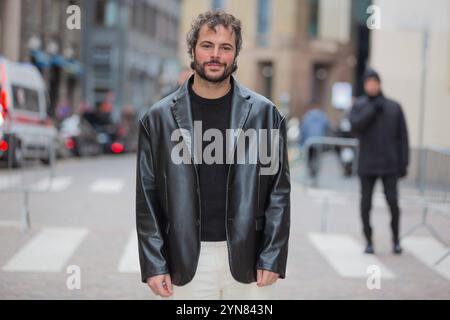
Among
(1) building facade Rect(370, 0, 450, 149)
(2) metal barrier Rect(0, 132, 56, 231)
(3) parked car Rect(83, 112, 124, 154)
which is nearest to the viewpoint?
(2) metal barrier Rect(0, 132, 56, 231)

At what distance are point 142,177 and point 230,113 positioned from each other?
18.6 inches

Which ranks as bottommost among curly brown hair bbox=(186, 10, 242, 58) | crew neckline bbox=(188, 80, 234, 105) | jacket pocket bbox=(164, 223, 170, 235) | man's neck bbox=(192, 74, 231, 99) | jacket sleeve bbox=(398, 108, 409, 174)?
jacket sleeve bbox=(398, 108, 409, 174)

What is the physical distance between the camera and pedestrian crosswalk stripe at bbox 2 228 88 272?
787 centimetres

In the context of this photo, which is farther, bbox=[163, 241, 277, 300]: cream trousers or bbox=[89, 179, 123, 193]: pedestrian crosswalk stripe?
bbox=[89, 179, 123, 193]: pedestrian crosswalk stripe

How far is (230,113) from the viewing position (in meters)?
3.66

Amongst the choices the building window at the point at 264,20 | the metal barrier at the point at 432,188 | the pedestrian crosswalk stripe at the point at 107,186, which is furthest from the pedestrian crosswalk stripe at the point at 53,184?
the building window at the point at 264,20

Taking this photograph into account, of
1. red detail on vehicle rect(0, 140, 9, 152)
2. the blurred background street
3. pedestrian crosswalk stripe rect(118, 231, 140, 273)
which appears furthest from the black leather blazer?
red detail on vehicle rect(0, 140, 9, 152)

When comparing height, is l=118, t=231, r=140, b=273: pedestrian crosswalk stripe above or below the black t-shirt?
below

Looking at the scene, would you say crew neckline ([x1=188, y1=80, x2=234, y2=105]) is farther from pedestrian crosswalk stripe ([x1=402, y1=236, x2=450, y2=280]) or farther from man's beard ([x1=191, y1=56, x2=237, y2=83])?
pedestrian crosswalk stripe ([x1=402, y1=236, x2=450, y2=280])

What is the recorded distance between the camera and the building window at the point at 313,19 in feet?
166

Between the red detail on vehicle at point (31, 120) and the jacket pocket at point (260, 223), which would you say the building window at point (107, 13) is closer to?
the red detail on vehicle at point (31, 120)
